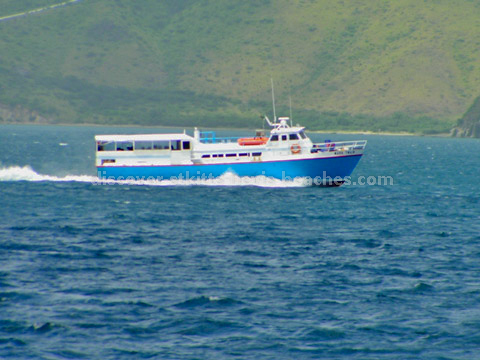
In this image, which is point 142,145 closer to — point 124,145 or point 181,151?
point 124,145

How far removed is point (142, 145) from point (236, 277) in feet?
114

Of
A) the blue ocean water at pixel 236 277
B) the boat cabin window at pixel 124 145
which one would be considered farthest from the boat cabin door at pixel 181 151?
the blue ocean water at pixel 236 277

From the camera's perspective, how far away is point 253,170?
219ft

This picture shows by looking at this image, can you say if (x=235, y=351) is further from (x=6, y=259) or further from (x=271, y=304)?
(x=6, y=259)

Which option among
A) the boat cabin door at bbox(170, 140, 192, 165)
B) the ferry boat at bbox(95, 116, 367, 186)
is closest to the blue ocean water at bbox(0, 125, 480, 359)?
the ferry boat at bbox(95, 116, 367, 186)

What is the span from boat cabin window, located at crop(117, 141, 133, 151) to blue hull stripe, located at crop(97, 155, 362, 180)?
1635 mm

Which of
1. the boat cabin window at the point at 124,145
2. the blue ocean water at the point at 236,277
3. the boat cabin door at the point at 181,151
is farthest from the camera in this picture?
the boat cabin window at the point at 124,145

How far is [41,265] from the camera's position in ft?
121

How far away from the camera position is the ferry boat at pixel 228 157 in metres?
66.6

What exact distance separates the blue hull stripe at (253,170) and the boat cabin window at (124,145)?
163 centimetres

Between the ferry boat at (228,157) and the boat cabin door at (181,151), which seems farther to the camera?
the boat cabin door at (181,151)

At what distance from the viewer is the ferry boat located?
6662 centimetres

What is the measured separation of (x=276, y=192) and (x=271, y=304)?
111 feet

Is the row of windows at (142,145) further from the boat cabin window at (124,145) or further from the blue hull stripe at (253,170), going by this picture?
the blue hull stripe at (253,170)
